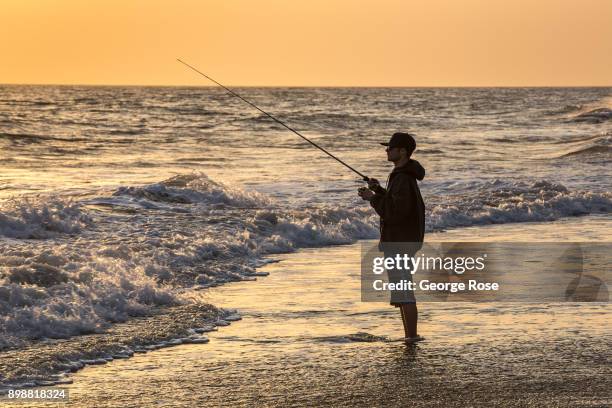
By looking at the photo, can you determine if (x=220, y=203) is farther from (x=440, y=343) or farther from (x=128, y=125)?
(x=128, y=125)

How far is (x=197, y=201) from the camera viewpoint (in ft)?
56.9

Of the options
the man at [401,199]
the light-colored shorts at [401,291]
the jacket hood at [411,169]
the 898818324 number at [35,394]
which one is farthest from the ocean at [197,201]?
the jacket hood at [411,169]

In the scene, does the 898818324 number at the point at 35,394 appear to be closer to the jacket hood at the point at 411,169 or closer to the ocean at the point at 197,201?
the ocean at the point at 197,201

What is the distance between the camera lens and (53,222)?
13531 millimetres

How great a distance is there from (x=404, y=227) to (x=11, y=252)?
480cm

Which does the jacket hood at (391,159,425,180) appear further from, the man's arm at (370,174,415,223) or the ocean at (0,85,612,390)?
the ocean at (0,85,612,390)

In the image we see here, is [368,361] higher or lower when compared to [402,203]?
lower

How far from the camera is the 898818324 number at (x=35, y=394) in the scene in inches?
240

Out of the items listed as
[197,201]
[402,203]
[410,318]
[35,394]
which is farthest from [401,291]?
[197,201]

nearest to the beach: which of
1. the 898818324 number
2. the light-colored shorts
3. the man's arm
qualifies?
the 898818324 number

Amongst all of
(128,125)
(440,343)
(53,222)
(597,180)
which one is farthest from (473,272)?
(128,125)

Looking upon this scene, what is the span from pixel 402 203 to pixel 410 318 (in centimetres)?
84

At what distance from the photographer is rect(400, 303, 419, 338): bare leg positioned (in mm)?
7433

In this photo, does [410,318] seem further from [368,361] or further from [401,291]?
[368,361]
